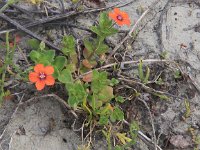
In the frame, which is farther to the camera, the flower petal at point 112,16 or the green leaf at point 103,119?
the flower petal at point 112,16

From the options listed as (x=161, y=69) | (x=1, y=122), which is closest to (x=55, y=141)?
(x=1, y=122)

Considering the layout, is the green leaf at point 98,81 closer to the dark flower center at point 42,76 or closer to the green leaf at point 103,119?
the green leaf at point 103,119

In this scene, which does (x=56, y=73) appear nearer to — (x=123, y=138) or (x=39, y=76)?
(x=39, y=76)

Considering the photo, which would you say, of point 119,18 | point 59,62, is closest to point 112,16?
point 119,18

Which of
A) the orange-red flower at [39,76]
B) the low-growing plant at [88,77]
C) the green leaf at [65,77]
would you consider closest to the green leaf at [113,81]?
the low-growing plant at [88,77]

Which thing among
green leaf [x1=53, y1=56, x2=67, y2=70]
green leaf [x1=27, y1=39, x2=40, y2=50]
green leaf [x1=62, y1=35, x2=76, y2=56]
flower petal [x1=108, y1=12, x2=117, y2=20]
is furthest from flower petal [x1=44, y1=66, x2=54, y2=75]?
flower petal [x1=108, y1=12, x2=117, y2=20]

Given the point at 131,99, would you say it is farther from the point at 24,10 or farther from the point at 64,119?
the point at 24,10

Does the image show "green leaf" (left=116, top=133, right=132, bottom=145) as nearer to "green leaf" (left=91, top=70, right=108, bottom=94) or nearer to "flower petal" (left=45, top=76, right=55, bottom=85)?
"green leaf" (left=91, top=70, right=108, bottom=94)
